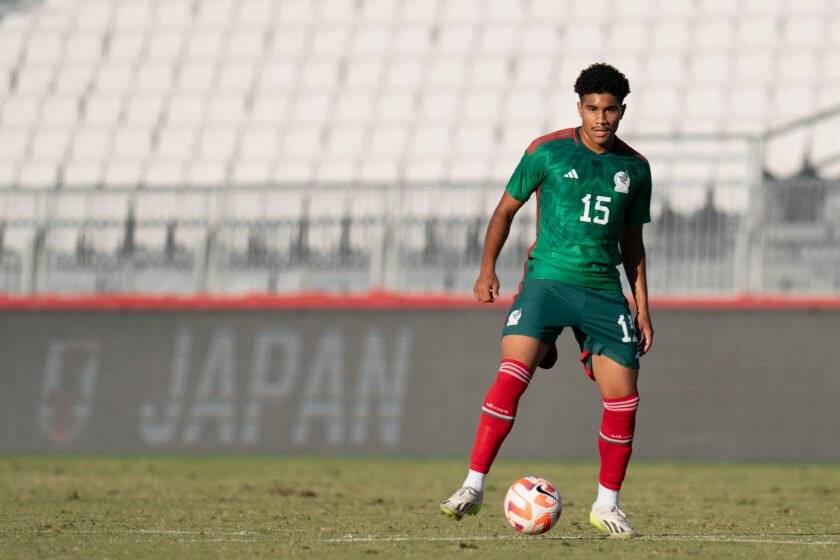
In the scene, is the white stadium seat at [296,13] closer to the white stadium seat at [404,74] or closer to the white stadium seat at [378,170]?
the white stadium seat at [404,74]

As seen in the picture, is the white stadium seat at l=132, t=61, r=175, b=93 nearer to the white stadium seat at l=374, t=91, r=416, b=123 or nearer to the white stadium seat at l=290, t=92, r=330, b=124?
the white stadium seat at l=290, t=92, r=330, b=124

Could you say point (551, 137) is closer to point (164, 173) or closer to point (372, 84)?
point (164, 173)

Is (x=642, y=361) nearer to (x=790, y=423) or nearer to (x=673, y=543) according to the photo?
(x=790, y=423)

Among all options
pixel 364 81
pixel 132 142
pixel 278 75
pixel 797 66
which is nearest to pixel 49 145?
pixel 132 142

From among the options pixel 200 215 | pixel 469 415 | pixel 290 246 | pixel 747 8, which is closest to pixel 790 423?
pixel 469 415

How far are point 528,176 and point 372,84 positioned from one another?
19491mm

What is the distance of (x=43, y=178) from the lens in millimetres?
25516

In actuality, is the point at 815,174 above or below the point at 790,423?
above

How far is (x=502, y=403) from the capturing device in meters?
7.19

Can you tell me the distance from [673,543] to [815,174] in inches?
621

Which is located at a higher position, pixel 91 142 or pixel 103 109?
pixel 103 109

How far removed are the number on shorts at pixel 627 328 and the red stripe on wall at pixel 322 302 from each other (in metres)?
8.03

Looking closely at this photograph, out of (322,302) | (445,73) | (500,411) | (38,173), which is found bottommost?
(500,411)

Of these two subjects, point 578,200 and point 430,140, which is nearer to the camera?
point 578,200
